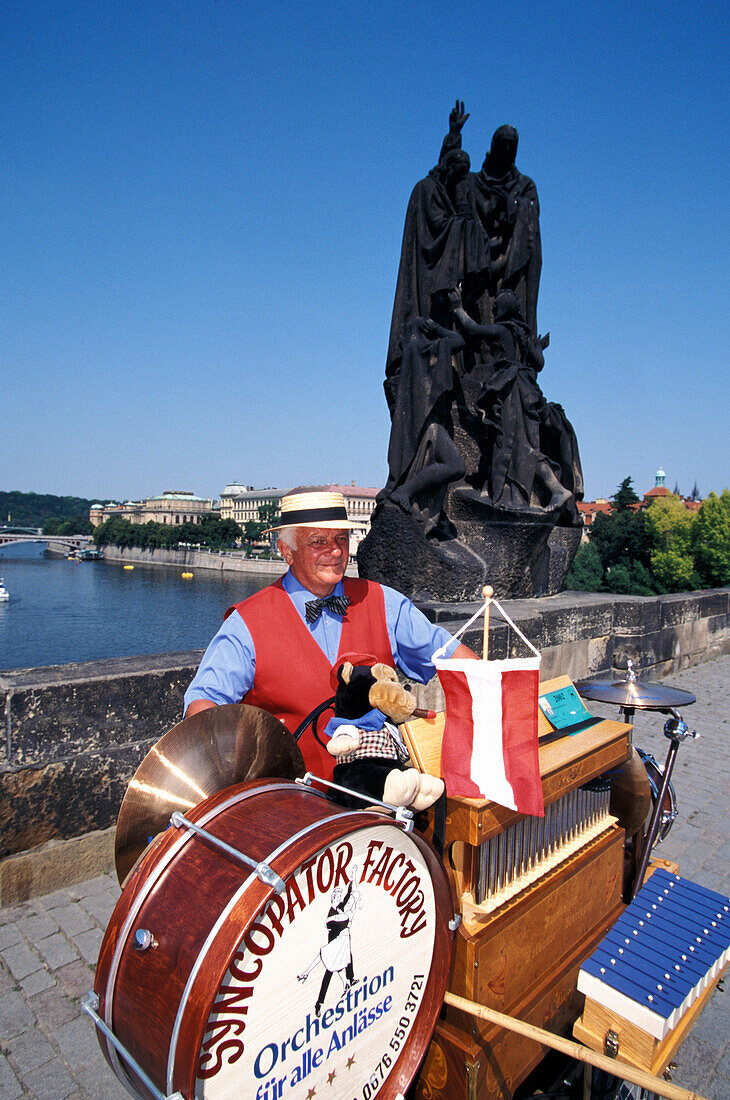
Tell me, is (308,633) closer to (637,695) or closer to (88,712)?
(88,712)

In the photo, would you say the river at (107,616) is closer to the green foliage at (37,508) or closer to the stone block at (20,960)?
the stone block at (20,960)

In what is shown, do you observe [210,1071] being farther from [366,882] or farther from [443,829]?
[443,829]

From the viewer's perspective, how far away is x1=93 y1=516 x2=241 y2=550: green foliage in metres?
80.3

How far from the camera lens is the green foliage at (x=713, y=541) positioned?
124 ft

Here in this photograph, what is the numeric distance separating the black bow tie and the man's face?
6 cm

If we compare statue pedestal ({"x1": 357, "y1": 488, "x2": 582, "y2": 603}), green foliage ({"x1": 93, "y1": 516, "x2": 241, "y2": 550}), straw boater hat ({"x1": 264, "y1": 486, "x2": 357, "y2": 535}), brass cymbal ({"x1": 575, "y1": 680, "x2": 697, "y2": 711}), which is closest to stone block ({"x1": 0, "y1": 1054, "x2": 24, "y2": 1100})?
straw boater hat ({"x1": 264, "y1": 486, "x2": 357, "y2": 535})

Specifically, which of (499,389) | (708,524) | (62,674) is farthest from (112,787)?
(708,524)

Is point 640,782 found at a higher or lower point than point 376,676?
lower

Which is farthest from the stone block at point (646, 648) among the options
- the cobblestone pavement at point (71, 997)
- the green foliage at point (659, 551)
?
the green foliage at point (659, 551)

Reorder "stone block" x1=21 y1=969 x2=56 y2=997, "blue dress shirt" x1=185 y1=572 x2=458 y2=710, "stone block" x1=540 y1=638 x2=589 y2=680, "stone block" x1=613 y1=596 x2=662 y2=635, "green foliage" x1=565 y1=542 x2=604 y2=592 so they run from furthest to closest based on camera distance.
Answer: "green foliage" x1=565 y1=542 x2=604 y2=592 → "stone block" x1=613 y1=596 x2=662 y2=635 → "stone block" x1=540 y1=638 x2=589 y2=680 → "stone block" x1=21 y1=969 x2=56 y2=997 → "blue dress shirt" x1=185 y1=572 x2=458 y2=710

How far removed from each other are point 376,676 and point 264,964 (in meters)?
0.82

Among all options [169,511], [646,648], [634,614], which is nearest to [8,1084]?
[634,614]

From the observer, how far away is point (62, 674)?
3174mm

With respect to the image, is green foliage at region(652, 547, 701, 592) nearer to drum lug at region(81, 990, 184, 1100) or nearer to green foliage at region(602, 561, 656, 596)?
green foliage at region(602, 561, 656, 596)
